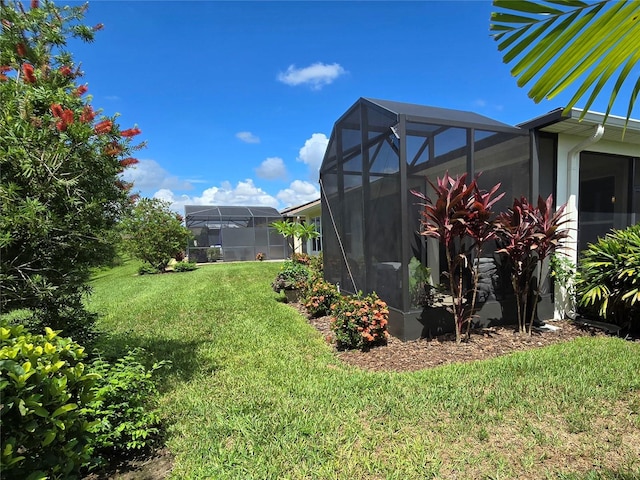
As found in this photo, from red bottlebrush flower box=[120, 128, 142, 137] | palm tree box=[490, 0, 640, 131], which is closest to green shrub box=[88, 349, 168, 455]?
red bottlebrush flower box=[120, 128, 142, 137]

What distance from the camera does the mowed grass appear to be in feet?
6.68

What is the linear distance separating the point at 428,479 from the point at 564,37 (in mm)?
2310

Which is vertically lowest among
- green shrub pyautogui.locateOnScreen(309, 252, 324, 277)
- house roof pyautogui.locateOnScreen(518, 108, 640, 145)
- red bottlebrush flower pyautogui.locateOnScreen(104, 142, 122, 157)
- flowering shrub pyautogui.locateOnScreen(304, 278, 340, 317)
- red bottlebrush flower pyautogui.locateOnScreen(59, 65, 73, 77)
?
flowering shrub pyautogui.locateOnScreen(304, 278, 340, 317)

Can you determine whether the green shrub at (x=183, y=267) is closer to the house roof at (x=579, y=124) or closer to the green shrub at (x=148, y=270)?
the green shrub at (x=148, y=270)

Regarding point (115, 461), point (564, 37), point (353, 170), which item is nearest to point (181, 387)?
point (115, 461)

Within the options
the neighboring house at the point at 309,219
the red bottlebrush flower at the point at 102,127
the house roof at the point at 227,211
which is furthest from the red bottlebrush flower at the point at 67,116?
the house roof at the point at 227,211

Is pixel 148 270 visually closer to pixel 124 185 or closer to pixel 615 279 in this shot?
pixel 124 185

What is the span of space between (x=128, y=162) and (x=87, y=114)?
53cm

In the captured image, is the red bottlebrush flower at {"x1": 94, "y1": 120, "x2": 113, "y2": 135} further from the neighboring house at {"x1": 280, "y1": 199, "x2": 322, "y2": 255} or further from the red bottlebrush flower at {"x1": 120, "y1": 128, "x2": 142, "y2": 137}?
the neighboring house at {"x1": 280, "y1": 199, "x2": 322, "y2": 255}

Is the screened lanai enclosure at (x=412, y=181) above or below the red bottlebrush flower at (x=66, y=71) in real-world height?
below

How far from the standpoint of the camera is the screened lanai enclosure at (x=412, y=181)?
445 centimetres

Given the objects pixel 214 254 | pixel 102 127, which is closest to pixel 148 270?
pixel 214 254

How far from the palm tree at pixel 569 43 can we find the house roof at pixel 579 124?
4568 millimetres

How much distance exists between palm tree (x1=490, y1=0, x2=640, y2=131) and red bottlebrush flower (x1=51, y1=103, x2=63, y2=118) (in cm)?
302
